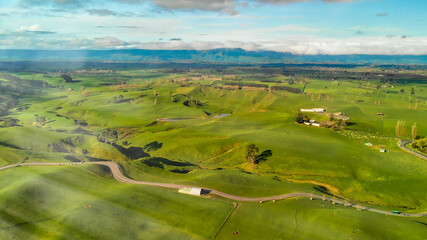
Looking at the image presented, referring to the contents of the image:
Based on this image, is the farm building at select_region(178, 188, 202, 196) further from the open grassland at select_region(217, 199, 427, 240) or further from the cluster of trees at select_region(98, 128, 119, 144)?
the cluster of trees at select_region(98, 128, 119, 144)

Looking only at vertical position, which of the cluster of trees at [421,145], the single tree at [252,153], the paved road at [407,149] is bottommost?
the single tree at [252,153]

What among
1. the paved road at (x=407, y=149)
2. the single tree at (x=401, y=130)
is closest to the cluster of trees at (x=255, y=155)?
the paved road at (x=407, y=149)

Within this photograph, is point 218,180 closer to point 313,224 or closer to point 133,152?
point 313,224

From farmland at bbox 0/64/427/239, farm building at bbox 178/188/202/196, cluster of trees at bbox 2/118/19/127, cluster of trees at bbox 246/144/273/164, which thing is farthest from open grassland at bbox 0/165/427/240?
cluster of trees at bbox 2/118/19/127

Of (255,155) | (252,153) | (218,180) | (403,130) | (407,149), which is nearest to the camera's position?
(218,180)

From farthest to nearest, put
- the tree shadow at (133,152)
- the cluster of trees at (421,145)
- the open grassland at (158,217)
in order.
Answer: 1. the tree shadow at (133,152)
2. the cluster of trees at (421,145)
3. the open grassland at (158,217)

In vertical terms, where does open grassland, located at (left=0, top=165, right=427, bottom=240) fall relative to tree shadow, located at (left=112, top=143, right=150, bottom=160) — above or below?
above

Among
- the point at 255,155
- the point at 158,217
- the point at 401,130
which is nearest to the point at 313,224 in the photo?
the point at 158,217

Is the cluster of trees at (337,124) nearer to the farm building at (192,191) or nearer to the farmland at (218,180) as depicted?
the farmland at (218,180)
